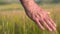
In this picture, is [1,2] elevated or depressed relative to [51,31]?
elevated

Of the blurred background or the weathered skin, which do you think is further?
the blurred background

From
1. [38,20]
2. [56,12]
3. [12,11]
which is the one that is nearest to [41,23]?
[38,20]

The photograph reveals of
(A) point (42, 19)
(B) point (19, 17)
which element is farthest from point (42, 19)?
(B) point (19, 17)

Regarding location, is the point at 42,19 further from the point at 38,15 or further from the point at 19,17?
the point at 19,17

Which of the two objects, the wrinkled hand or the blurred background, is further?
the blurred background

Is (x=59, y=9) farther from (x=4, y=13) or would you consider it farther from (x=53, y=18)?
(x=4, y=13)

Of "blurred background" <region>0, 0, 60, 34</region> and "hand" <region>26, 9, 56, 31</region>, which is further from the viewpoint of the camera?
"blurred background" <region>0, 0, 60, 34</region>
